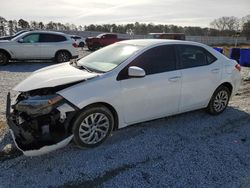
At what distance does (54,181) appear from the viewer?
3088mm

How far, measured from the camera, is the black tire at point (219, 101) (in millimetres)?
5309

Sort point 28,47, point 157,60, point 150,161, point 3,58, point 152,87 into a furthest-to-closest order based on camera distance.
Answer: point 28,47, point 3,58, point 157,60, point 152,87, point 150,161

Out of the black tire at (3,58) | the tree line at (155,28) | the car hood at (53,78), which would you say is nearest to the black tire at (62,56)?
the black tire at (3,58)

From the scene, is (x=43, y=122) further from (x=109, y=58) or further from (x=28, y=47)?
(x=28, y=47)

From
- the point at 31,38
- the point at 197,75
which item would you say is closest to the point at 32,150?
the point at 197,75

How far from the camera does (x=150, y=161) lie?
3.59m

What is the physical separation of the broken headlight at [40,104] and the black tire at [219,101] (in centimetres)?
327

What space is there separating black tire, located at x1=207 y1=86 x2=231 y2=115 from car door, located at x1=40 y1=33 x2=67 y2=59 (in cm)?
926

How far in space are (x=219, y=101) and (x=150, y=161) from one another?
259 cm

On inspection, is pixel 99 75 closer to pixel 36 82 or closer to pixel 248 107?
pixel 36 82

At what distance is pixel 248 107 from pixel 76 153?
4382 mm

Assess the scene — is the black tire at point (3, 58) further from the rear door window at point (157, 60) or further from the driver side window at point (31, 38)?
the rear door window at point (157, 60)

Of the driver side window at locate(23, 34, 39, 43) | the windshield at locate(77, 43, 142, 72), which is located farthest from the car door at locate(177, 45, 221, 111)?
the driver side window at locate(23, 34, 39, 43)

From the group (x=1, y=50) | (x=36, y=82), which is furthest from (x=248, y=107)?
(x=1, y=50)
